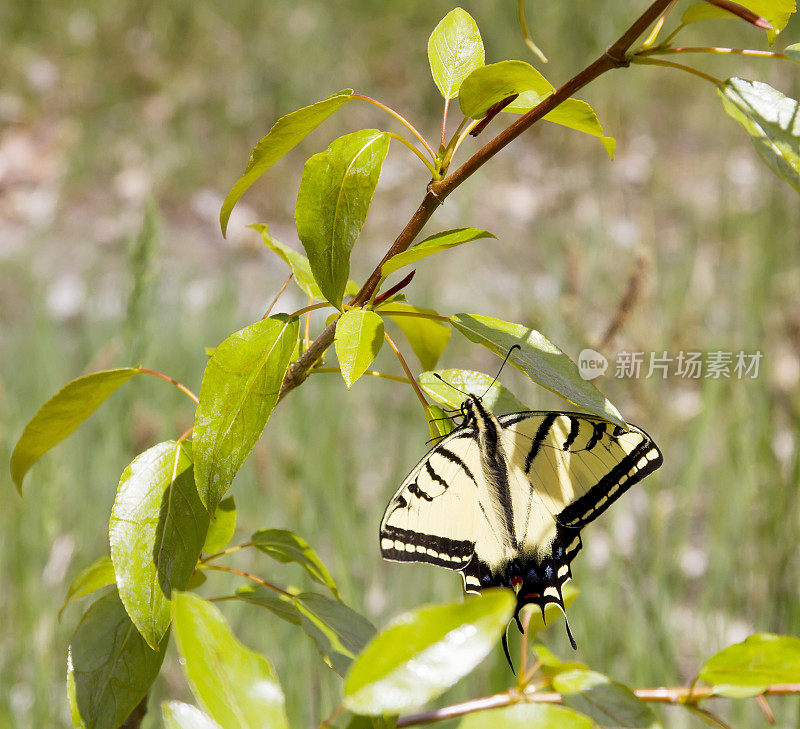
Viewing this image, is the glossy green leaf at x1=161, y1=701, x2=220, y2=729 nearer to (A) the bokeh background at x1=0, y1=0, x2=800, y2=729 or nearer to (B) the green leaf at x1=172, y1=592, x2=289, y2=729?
(B) the green leaf at x1=172, y1=592, x2=289, y2=729

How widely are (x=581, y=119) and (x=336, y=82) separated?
2752mm

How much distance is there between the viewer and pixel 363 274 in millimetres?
1887

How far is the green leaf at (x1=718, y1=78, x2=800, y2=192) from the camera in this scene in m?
0.25

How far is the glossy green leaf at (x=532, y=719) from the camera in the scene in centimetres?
22

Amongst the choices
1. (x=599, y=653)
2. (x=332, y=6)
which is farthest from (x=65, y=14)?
(x=599, y=653)

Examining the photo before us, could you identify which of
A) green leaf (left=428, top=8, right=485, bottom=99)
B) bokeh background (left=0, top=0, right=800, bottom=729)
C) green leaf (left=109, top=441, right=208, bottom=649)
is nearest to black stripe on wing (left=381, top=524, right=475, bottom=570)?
green leaf (left=109, top=441, right=208, bottom=649)

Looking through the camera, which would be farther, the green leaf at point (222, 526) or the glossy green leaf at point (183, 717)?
the green leaf at point (222, 526)

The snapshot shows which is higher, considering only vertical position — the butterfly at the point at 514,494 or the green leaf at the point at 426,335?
the green leaf at the point at 426,335

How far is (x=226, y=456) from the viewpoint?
26cm

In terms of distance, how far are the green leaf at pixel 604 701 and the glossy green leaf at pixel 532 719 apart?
5 centimetres

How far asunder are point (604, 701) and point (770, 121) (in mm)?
209

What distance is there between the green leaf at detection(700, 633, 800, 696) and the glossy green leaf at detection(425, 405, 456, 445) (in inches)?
5.2

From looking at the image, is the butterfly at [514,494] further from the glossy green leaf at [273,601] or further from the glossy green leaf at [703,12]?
the glossy green leaf at [703,12]

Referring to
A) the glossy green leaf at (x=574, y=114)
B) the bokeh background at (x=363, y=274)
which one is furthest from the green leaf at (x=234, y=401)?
the bokeh background at (x=363, y=274)
